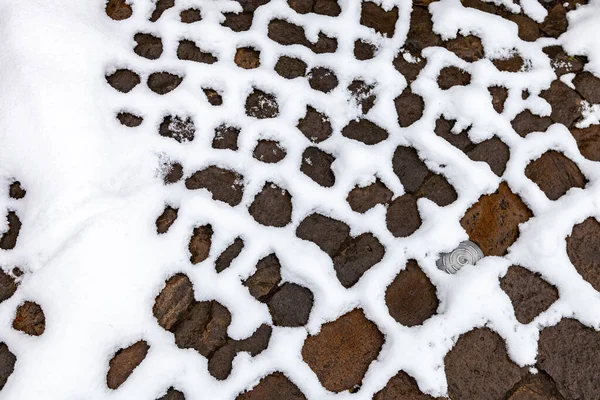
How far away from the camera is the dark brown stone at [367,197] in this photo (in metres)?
1.29

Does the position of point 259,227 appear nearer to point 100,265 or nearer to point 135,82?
point 100,265

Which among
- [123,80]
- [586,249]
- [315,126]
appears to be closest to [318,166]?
[315,126]

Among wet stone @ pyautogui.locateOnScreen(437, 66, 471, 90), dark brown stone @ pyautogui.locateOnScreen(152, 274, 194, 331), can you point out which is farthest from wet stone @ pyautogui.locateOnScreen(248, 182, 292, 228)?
wet stone @ pyautogui.locateOnScreen(437, 66, 471, 90)

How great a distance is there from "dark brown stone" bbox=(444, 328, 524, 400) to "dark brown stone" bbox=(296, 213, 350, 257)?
1.27 ft

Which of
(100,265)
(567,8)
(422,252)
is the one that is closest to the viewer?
(100,265)

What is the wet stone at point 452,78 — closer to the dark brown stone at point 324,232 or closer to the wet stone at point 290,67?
the wet stone at point 290,67

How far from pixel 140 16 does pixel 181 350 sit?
0.97 metres

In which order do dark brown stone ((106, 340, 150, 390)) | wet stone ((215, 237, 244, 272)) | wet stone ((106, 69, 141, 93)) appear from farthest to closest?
wet stone ((106, 69, 141, 93))
wet stone ((215, 237, 244, 272))
dark brown stone ((106, 340, 150, 390))

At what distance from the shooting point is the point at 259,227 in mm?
1246

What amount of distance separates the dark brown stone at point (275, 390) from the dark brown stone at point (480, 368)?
378mm

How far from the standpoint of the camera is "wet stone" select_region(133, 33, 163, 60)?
138cm

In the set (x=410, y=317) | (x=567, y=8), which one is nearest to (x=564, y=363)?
(x=410, y=317)

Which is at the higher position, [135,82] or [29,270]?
[135,82]

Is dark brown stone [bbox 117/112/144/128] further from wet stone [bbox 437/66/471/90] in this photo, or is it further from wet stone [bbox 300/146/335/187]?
wet stone [bbox 437/66/471/90]
